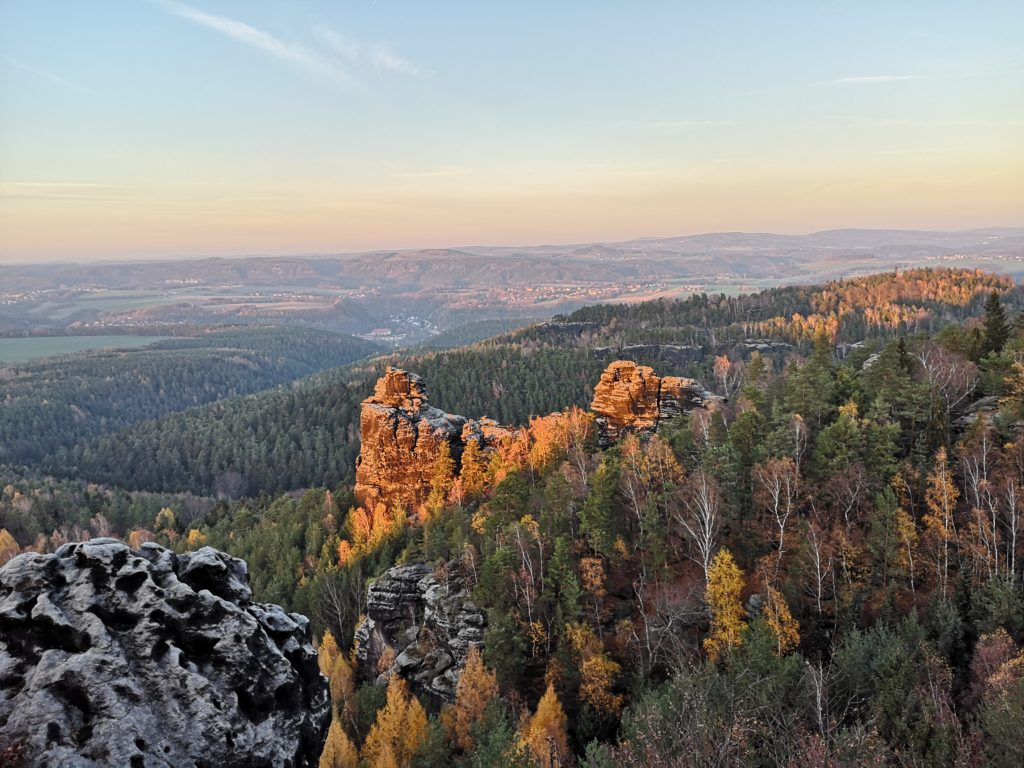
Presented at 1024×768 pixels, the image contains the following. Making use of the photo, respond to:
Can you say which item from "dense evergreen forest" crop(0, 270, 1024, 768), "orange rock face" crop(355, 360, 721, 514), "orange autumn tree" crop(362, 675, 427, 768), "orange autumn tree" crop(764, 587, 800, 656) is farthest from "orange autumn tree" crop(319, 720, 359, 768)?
"orange rock face" crop(355, 360, 721, 514)

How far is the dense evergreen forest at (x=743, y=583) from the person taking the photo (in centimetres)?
2180

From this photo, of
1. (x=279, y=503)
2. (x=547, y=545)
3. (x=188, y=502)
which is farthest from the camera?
(x=188, y=502)

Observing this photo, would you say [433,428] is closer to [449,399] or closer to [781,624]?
[781,624]

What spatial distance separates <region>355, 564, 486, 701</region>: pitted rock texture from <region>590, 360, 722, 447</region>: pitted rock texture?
31857 mm

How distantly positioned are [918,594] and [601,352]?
461 feet

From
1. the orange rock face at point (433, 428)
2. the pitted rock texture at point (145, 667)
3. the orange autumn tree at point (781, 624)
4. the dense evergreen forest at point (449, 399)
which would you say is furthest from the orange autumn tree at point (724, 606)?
the dense evergreen forest at point (449, 399)

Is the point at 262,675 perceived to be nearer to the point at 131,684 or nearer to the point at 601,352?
the point at 131,684

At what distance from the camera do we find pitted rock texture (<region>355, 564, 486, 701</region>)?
38.9 metres

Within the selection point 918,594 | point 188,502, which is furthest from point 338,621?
point 188,502

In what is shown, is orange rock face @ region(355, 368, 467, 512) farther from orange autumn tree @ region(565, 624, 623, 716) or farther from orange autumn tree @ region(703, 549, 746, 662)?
orange autumn tree @ region(703, 549, 746, 662)

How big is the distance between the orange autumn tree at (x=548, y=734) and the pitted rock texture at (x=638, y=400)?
42.6 meters

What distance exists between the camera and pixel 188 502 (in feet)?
409

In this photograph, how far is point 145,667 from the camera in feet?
37.7

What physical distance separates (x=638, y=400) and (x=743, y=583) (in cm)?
3919
